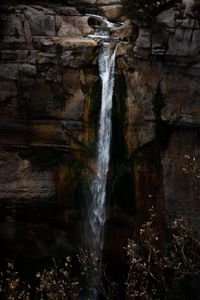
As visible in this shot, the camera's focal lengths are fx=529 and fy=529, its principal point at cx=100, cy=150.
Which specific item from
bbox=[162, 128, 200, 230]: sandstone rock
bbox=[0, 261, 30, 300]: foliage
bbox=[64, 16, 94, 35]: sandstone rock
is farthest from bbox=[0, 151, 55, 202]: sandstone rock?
bbox=[64, 16, 94, 35]: sandstone rock

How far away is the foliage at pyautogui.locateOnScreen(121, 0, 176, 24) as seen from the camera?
1759 centimetres

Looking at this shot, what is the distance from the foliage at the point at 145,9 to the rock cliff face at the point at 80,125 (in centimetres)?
33

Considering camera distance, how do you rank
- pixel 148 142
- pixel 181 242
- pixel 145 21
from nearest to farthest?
pixel 181 242 → pixel 145 21 → pixel 148 142

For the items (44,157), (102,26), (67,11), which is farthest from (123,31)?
(44,157)

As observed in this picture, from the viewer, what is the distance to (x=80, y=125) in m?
18.9

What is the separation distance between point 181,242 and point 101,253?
294 inches

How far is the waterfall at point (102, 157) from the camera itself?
18516 millimetres

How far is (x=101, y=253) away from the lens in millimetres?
19766

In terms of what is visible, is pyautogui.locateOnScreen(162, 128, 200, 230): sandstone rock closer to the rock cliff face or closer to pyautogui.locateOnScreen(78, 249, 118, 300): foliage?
the rock cliff face

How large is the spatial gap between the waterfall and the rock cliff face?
223 mm

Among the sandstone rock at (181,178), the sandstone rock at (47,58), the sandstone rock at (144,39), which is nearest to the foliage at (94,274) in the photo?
the sandstone rock at (181,178)

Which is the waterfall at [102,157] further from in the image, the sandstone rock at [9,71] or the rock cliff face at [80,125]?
the sandstone rock at [9,71]

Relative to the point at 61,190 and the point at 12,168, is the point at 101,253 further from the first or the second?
the point at 12,168

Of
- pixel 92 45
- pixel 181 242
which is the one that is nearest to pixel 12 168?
pixel 92 45
